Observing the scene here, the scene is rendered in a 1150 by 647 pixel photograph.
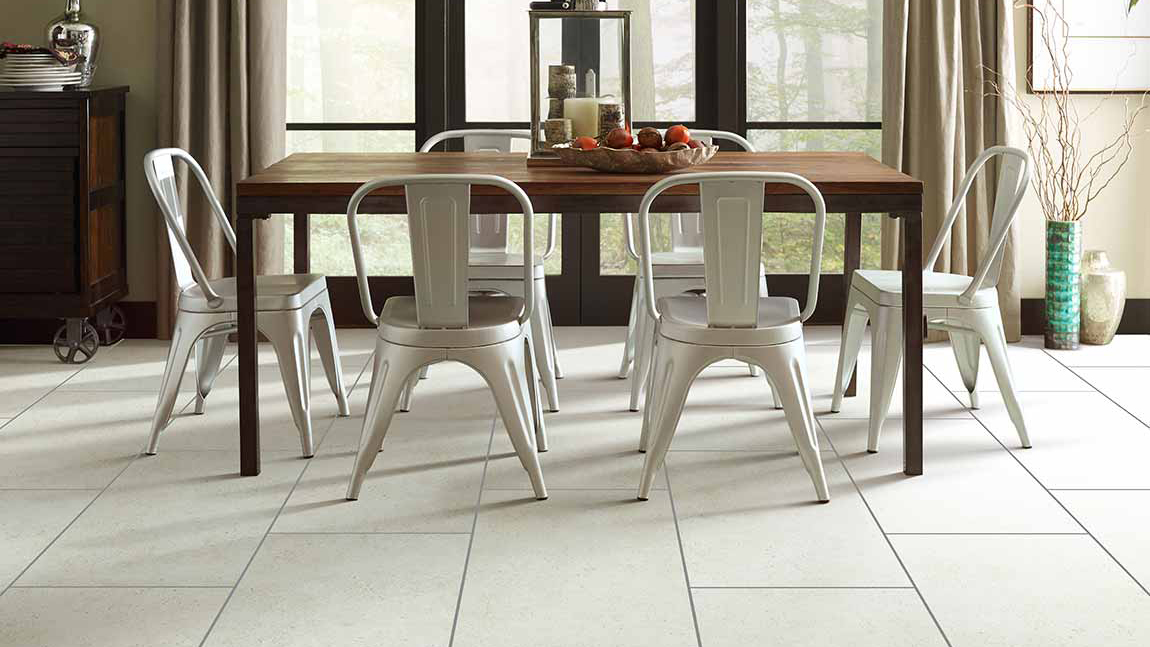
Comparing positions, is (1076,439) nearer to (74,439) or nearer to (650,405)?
(650,405)

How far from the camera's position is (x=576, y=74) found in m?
4.02

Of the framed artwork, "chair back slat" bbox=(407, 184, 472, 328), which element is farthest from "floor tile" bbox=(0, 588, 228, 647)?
the framed artwork

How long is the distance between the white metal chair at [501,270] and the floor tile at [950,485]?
87 centimetres

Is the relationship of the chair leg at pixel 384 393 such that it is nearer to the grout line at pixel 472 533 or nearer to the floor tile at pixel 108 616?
the grout line at pixel 472 533

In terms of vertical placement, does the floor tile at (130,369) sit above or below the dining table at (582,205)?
below

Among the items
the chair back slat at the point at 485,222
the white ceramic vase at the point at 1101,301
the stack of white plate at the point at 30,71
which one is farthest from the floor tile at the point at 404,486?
the white ceramic vase at the point at 1101,301

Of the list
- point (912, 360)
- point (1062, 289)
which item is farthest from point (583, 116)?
point (1062, 289)

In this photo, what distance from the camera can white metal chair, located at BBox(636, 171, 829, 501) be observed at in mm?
3168

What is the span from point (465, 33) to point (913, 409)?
8.62 ft

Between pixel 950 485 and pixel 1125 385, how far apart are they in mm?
1402

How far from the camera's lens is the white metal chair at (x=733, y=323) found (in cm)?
317

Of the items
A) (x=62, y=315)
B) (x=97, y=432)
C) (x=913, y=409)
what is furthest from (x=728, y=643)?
(x=62, y=315)

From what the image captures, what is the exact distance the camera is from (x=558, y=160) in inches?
156

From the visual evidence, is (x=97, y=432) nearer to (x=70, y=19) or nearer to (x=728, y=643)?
(x=70, y=19)
